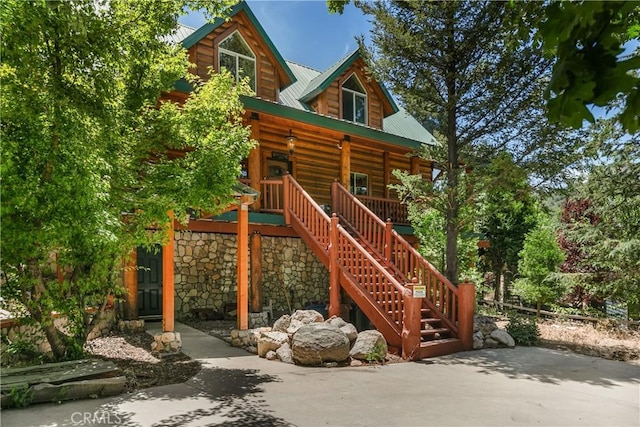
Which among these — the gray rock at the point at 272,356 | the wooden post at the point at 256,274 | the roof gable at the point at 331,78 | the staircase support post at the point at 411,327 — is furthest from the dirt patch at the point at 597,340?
the roof gable at the point at 331,78

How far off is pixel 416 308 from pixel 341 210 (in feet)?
14.7

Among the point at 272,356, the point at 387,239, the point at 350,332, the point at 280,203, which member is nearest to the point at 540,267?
the point at 387,239

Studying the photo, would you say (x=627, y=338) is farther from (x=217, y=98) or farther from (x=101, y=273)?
(x=101, y=273)

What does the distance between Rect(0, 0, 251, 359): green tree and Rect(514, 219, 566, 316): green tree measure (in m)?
12.4

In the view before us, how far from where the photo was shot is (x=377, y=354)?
7312mm

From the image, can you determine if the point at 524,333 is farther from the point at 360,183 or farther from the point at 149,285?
the point at 149,285

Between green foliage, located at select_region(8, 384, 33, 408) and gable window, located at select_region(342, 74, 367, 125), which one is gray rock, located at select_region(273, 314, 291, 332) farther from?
gable window, located at select_region(342, 74, 367, 125)

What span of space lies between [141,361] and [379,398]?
3992 mm

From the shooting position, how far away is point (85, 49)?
503cm

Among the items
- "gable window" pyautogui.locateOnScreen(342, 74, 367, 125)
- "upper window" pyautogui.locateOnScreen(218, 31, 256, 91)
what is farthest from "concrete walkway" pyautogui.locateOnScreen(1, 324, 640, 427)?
"gable window" pyautogui.locateOnScreen(342, 74, 367, 125)

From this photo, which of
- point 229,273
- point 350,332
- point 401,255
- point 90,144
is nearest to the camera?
point 90,144

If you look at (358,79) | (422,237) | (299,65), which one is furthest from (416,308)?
(299,65)

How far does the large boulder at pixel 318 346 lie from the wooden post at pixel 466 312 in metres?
2.62

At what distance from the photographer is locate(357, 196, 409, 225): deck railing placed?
43.1ft
